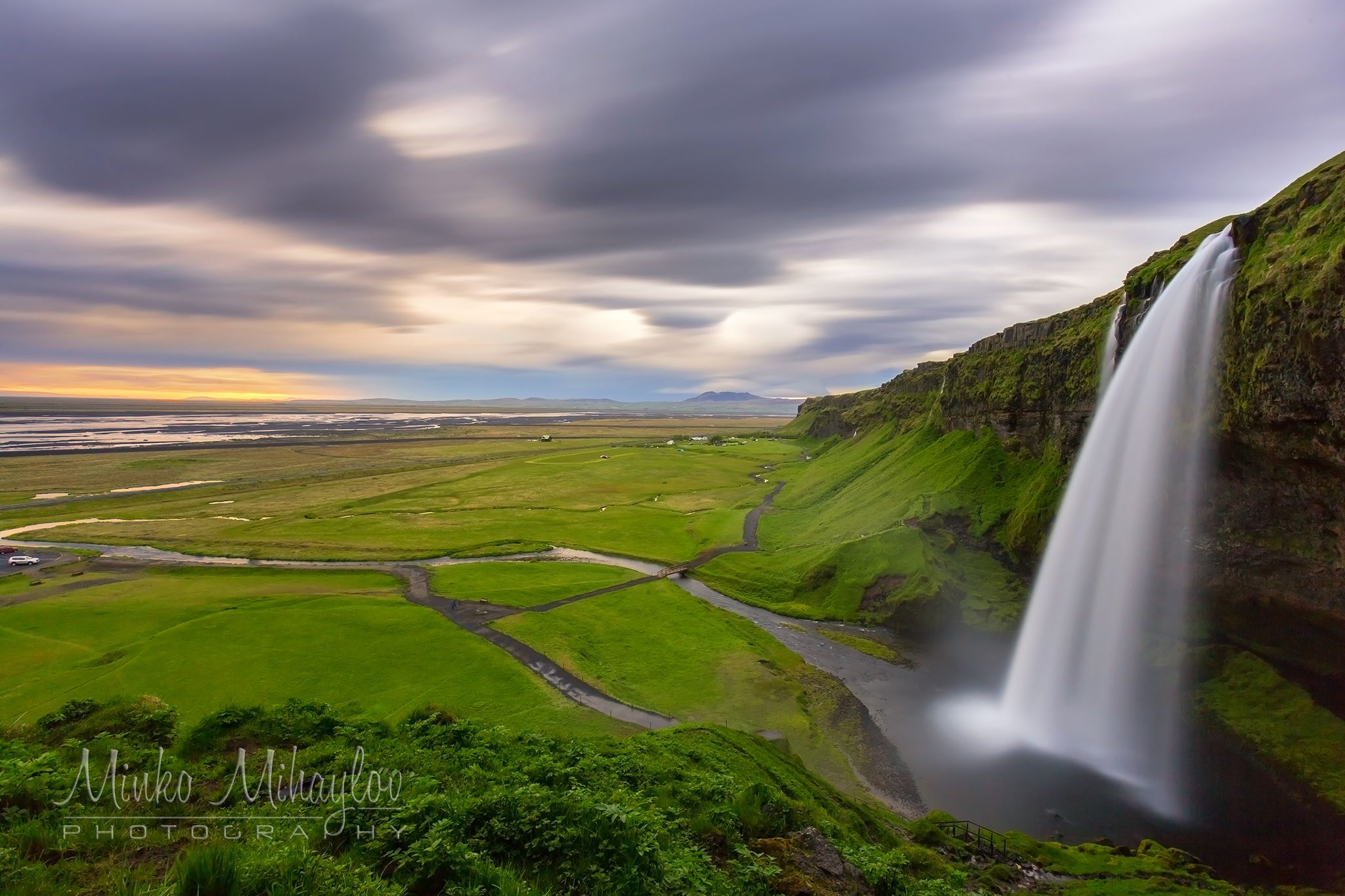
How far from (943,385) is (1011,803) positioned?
243 ft

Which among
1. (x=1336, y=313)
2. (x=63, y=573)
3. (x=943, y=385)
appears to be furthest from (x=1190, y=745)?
(x=63, y=573)

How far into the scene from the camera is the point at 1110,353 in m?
44.6

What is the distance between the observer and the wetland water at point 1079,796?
22.3m

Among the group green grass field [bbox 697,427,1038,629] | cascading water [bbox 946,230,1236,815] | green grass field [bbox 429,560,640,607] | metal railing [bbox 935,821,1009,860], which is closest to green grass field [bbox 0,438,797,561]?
green grass field [bbox 429,560,640,607]

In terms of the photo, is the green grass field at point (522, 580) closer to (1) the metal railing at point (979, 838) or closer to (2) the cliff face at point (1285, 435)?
(1) the metal railing at point (979, 838)

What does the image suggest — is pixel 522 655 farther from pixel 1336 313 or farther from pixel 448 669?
pixel 1336 313

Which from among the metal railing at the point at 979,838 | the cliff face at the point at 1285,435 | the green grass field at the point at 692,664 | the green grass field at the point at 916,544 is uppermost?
the cliff face at the point at 1285,435

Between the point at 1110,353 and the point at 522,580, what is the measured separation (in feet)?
184

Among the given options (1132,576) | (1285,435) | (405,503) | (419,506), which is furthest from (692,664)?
(405,503)

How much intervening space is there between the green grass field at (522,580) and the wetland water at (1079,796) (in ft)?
45.1

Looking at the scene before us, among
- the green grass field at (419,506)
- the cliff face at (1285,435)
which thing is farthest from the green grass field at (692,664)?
the cliff face at (1285,435)

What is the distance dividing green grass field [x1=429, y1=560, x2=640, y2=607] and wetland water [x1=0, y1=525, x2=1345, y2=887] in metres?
13.8

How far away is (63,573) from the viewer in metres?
58.8

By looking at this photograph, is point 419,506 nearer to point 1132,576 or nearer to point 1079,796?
point 1079,796
